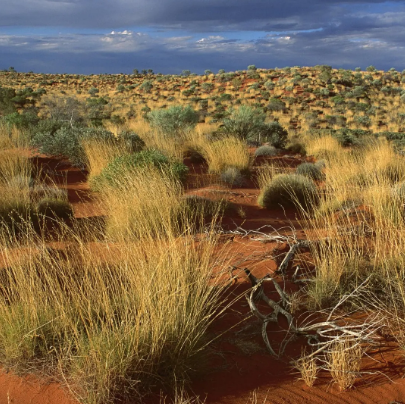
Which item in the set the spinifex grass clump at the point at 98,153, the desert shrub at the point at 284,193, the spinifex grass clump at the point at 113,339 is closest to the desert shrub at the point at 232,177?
the desert shrub at the point at 284,193

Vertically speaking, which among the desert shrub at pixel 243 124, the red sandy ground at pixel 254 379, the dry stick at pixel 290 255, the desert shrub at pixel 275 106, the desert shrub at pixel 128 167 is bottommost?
the red sandy ground at pixel 254 379

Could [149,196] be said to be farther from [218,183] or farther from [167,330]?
[218,183]

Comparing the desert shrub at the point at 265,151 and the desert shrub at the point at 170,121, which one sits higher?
the desert shrub at the point at 170,121

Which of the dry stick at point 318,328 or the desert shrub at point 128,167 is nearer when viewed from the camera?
the dry stick at point 318,328

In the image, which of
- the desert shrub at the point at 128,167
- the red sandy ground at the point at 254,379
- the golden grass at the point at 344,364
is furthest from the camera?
the desert shrub at the point at 128,167

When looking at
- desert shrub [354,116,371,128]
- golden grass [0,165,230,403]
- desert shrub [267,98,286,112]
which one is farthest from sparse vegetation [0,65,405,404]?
desert shrub [267,98,286,112]

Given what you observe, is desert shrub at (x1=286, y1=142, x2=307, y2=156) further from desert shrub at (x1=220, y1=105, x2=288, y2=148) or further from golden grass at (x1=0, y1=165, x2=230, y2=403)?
golden grass at (x1=0, y1=165, x2=230, y2=403)

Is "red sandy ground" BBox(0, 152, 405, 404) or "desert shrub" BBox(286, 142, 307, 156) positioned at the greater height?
"desert shrub" BBox(286, 142, 307, 156)

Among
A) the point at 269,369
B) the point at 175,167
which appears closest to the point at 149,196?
the point at 175,167

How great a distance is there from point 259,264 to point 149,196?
6.85 feet

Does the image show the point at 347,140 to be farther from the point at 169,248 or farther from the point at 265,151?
the point at 169,248

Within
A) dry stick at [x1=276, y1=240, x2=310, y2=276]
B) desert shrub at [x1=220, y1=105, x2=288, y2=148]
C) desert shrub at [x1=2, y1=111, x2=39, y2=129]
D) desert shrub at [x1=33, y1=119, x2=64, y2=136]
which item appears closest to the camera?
dry stick at [x1=276, y1=240, x2=310, y2=276]

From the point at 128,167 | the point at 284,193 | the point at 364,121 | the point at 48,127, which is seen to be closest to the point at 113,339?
the point at 128,167

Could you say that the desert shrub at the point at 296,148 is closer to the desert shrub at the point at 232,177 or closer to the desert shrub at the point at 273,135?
the desert shrub at the point at 273,135
